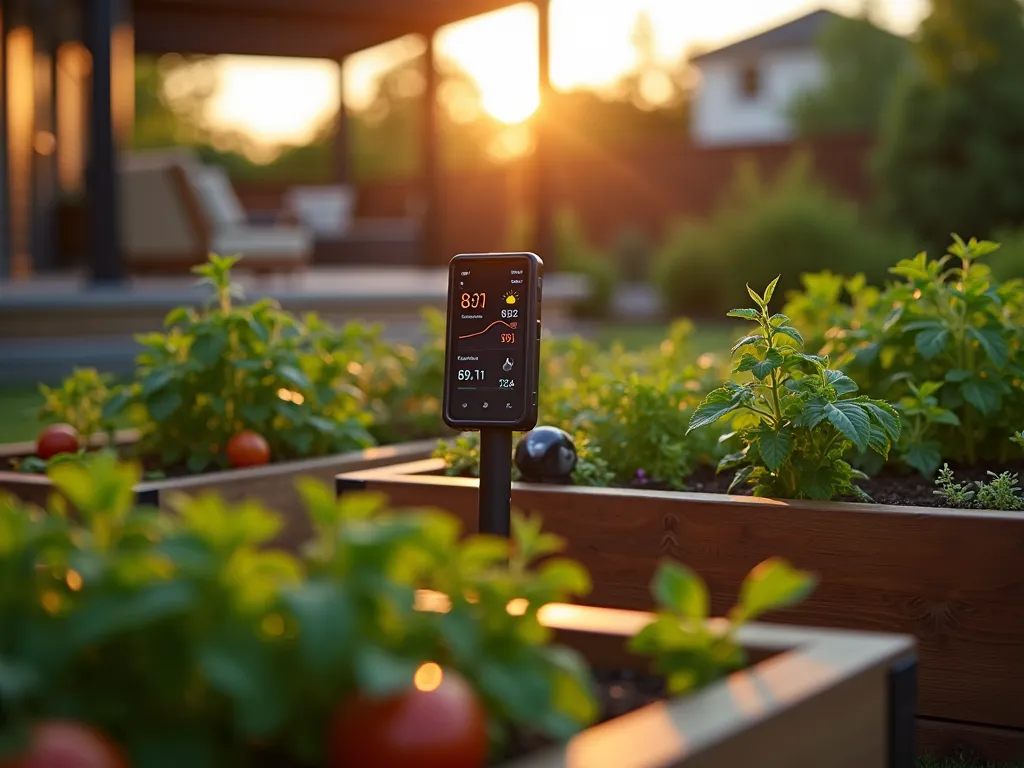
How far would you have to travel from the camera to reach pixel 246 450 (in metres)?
3.30

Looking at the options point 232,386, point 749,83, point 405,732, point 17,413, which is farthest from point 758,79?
point 405,732

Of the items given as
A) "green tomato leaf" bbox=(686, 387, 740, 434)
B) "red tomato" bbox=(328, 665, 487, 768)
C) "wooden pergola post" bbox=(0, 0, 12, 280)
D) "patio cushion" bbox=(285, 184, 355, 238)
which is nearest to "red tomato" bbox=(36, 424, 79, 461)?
"green tomato leaf" bbox=(686, 387, 740, 434)

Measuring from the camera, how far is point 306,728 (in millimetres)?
1093

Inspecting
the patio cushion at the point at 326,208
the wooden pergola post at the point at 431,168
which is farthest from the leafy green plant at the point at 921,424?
the patio cushion at the point at 326,208

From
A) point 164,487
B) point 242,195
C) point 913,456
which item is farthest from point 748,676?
point 242,195

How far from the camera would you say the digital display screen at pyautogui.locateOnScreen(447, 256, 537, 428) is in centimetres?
213

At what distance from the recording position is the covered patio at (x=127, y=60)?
11.9 metres

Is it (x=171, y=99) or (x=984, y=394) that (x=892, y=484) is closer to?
(x=984, y=394)

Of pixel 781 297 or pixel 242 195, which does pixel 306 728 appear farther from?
pixel 242 195

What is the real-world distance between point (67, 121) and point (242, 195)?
7.82 m

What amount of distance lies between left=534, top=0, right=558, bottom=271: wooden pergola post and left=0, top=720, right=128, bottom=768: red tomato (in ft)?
32.5

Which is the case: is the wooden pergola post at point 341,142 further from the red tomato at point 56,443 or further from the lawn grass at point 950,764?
the lawn grass at point 950,764

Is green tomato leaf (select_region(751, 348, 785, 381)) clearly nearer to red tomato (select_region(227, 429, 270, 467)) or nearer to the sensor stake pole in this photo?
the sensor stake pole

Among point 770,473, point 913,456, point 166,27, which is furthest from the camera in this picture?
point 166,27
